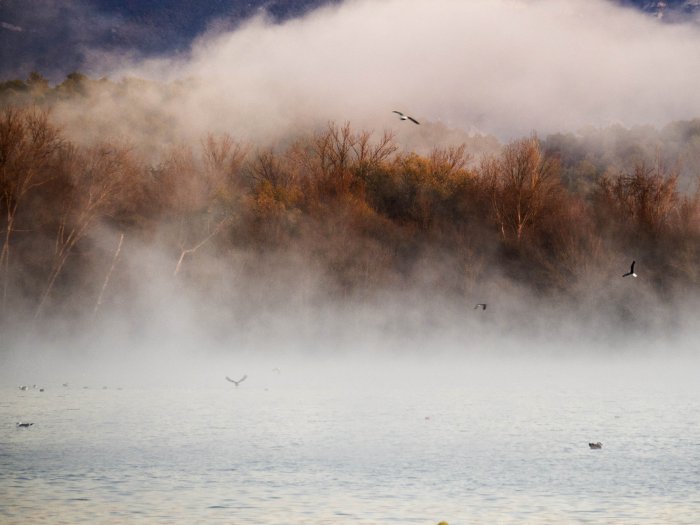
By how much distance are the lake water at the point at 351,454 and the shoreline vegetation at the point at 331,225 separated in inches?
743

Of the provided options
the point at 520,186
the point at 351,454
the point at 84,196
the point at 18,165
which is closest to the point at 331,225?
the point at 520,186

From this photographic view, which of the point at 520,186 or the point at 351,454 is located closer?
the point at 351,454

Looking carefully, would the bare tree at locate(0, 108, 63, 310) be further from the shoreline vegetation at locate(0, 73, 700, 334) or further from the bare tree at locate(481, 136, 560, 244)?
the bare tree at locate(481, 136, 560, 244)

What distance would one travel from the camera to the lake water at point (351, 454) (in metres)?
15.1

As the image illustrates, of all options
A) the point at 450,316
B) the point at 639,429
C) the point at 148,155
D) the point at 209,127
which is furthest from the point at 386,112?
the point at 639,429

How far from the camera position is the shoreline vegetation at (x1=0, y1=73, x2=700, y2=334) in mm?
52031

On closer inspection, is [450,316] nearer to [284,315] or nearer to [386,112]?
[284,315]

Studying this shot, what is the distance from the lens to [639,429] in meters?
24.0

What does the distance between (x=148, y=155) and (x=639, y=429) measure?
6114cm

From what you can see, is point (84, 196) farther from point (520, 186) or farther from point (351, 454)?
point (351, 454)

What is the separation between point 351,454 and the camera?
20.4 meters

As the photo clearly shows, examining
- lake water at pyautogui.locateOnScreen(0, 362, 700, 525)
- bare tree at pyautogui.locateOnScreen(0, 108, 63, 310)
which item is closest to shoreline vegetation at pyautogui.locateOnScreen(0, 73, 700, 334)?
bare tree at pyautogui.locateOnScreen(0, 108, 63, 310)

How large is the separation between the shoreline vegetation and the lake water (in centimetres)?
1887

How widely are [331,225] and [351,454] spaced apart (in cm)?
3894
